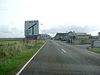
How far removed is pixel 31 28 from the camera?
71.2 metres

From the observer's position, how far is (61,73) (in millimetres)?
13672

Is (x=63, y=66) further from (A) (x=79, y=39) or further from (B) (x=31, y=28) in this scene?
(A) (x=79, y=39)

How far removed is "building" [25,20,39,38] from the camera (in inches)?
2734

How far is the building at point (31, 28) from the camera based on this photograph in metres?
69.4

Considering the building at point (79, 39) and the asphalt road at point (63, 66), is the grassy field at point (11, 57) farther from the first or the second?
the building at point (79, 39)

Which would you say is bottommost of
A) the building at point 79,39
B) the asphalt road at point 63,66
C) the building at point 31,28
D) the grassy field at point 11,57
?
the asphalt road at point 63,66

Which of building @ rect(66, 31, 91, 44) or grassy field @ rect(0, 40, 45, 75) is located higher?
building @ rect(66, 31, 91, 44)

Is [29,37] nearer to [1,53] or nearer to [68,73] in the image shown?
[1,53]

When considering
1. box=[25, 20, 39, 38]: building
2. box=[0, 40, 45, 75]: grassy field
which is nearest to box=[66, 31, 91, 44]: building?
box=[25, 20, 39, 38]: building

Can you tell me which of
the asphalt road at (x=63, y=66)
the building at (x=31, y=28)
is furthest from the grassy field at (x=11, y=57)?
the building at (x=31, y=28)

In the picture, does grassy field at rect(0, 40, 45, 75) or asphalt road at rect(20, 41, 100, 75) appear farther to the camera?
grassy field at rect(0, 40, 45, 75)

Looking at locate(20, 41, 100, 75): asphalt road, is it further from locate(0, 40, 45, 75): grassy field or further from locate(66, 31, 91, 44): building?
locate(66, 31, 91, 44): building

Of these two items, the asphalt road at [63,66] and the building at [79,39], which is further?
the building at [79,39]

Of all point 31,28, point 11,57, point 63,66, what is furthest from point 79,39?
point 63,66
